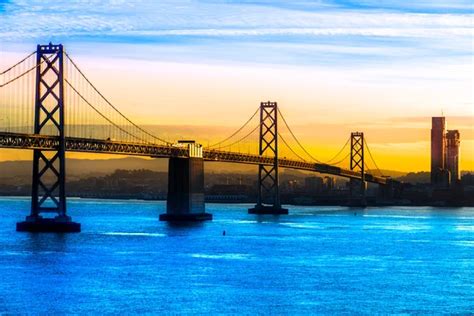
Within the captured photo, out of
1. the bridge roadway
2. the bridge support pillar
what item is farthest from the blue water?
the bridge support pillar

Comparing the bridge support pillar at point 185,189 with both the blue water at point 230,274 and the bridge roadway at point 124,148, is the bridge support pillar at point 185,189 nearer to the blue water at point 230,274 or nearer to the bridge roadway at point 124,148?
the bridge roadway at point 124,148

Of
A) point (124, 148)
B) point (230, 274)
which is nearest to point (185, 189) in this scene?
point (124, 148)

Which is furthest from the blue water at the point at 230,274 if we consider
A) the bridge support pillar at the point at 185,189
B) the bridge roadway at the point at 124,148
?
the bridge support pillar at the point at 185,189

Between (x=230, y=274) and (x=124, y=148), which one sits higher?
(x=124, y=148)

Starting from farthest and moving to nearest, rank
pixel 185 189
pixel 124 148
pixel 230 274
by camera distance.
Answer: pixel 185 189
pixel 124 148
pixel 230 274

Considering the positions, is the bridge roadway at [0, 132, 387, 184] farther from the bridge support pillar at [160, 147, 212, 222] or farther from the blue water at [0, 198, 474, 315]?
the blue water at [0, 198, 474, 315]

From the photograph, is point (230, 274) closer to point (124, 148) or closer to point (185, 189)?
point (124, 148)

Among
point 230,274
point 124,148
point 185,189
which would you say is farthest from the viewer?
point 185,189

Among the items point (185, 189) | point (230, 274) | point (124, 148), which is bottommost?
point (230, 274)

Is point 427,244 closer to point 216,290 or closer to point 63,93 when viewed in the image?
point 63,93
